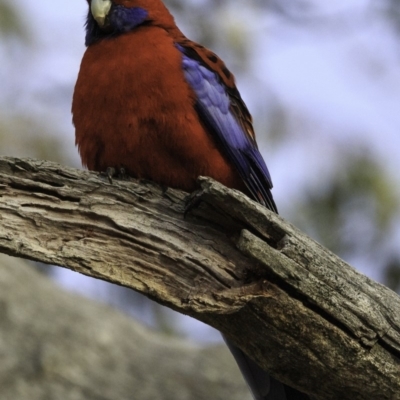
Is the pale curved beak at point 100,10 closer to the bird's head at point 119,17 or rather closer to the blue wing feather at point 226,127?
the bird's head at point 119,17

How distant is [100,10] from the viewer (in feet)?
20.0

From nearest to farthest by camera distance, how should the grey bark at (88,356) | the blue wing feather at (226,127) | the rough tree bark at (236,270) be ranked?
the rough tree bark at (236,270)
the blue wing feather at (226,127)
the grey bark at (88,356)

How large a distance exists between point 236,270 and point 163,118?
1490 mm

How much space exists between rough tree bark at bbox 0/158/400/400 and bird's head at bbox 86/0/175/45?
6.58ft

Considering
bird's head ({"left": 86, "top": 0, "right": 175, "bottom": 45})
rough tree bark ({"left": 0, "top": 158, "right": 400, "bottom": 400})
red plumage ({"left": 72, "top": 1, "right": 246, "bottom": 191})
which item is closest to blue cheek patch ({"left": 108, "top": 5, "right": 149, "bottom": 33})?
bird's head ({"left": 86, "top": 0, "right": 175, "bottom": 45})

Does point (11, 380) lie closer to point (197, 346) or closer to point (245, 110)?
point (197, 346)

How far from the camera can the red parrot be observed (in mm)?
5281

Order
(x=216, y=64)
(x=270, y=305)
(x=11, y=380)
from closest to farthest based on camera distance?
(x=270, y=305) < (x=216, y=64) < (x=11, y=380)

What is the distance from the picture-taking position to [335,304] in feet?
13.4

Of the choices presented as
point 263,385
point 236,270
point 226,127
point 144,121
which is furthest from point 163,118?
point 263,385

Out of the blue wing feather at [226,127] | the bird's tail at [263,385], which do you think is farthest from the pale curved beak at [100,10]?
the bird's tail at [263,385]

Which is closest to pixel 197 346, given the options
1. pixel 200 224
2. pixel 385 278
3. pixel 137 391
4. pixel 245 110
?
pixel 137 391

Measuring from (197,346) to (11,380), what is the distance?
7.84 feet

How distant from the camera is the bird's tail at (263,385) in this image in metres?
5.09
